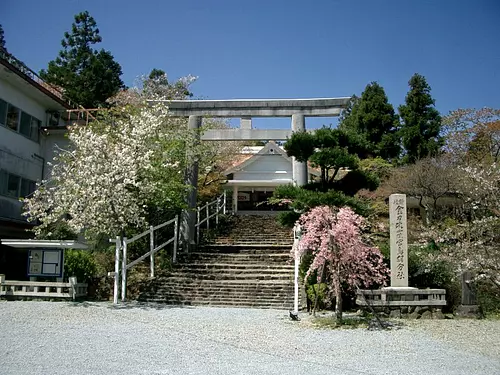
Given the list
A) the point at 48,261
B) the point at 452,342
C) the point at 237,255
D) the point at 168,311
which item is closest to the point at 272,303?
the point at 168,311

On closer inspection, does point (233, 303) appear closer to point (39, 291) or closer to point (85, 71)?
point (39, 291)

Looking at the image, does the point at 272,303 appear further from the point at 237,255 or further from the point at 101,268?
the point at 101,268

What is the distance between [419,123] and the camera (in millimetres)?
30734

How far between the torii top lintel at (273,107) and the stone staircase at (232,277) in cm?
513

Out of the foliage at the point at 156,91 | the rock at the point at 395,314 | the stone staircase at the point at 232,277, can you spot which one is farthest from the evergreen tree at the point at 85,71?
the rock at the point at 395,314

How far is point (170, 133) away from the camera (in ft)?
60.2

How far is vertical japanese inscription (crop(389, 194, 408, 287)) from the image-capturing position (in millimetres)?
12406

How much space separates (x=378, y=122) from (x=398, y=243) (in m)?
22.7

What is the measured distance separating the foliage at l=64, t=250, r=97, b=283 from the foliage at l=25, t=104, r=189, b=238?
82 centimetres

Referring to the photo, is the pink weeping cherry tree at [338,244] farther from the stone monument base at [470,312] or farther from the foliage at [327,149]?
the foliage at [327,149]

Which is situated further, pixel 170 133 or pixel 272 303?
pixel 170 133

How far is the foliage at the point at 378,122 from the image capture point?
32688 mm

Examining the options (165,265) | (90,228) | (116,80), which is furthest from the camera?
(116,80)

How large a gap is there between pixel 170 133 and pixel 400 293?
416 inches
